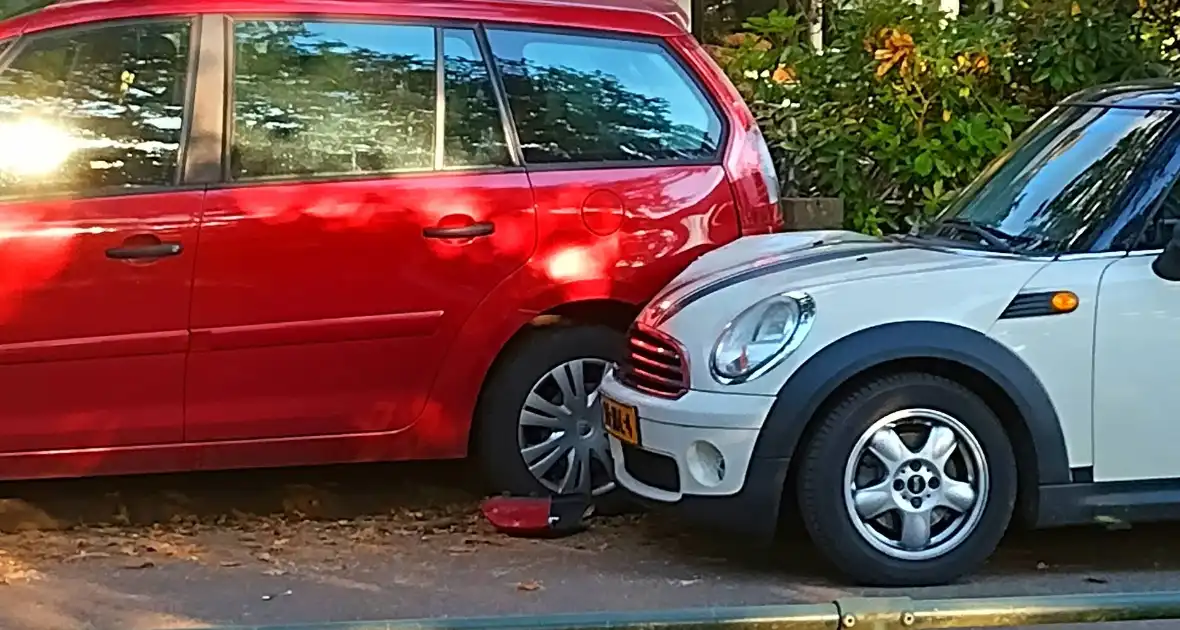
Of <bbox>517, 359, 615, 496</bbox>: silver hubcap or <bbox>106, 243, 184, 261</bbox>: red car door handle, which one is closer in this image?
<bbox>106, 243, 184, 261</bbox>: red car door handle

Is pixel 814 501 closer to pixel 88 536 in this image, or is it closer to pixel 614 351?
pixel 614 351

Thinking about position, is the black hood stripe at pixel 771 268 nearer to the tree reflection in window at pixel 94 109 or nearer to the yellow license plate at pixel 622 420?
the yellow license plate at pixel 622 420

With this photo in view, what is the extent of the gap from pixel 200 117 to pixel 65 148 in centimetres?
47

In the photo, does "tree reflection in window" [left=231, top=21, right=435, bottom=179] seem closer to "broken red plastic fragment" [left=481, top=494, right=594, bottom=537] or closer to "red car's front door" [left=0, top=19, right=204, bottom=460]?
"red car's front door" [left=0, top=19, right=204, bottom=460]

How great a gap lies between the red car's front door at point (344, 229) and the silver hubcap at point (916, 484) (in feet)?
5.01

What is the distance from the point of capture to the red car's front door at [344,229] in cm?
558

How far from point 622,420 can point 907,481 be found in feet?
3.07

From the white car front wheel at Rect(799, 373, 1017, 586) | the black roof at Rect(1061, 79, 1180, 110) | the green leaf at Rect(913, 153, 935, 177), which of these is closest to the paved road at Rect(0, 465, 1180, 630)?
the white car front wheel at Rect(799, 373, 1017, 586)

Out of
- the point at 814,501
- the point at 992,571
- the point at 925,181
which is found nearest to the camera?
the point at 814,501

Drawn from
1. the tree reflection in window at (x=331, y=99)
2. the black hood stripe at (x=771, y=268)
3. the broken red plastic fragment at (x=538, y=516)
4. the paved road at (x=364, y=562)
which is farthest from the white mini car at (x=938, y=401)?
the tree reflection in window at (x=331, y=99)

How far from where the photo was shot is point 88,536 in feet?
19.3

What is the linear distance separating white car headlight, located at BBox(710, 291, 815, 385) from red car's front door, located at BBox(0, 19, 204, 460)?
1.87 meters

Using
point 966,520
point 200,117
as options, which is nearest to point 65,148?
point 200,117

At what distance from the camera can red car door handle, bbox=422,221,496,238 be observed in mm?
5672
